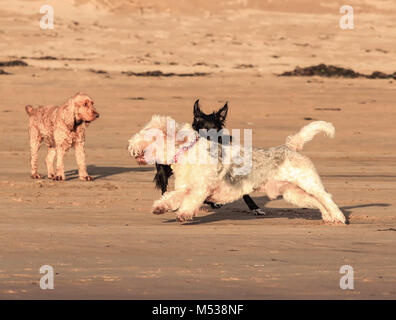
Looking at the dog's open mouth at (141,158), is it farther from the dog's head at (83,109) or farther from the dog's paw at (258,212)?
the dog's head at (83,109)

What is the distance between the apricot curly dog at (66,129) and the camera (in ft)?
43.8

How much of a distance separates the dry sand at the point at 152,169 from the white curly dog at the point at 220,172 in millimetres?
274

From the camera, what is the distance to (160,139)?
9.16 m

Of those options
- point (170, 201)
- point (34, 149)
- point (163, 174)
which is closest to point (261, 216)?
point (163, 174)

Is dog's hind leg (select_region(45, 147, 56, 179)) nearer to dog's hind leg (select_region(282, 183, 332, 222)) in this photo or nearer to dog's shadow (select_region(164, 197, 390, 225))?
dog's shadow (select_region(164, 197, 390, 225))

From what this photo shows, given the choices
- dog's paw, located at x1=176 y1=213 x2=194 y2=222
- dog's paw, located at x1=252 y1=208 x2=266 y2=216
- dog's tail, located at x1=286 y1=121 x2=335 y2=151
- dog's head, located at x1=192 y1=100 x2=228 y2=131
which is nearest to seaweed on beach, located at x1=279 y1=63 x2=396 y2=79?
dog's head, located at x1=192 y1=100 x2=228 y2=131

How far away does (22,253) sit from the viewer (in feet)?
24.7

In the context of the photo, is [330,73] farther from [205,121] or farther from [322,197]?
[322,197]

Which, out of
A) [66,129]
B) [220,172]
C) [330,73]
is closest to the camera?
[220,172]

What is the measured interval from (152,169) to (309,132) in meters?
5.48

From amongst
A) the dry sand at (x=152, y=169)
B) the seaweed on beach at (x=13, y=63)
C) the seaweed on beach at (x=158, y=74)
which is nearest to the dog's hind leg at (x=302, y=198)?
the dry sand at (x=152, y=169)

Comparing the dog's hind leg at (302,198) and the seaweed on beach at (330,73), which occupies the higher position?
the seaweed on beach at (330,73)

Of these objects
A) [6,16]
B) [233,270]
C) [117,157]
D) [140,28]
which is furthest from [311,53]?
[233,270]

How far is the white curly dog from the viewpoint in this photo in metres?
9.14
